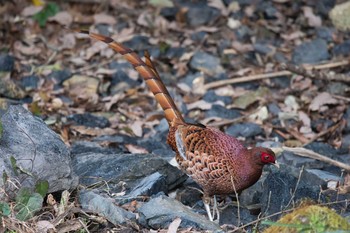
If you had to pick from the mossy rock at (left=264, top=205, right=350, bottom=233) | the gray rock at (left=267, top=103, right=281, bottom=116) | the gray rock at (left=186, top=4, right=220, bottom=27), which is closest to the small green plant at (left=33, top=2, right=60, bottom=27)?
the gray rock at (left=186, top=4, right=220, bottom=27)

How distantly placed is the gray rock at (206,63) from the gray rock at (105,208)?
4196mm

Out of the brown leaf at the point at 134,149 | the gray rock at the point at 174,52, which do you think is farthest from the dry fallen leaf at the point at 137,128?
the gray rock at the point at 174,52

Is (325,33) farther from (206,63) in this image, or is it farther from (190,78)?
(190,78)

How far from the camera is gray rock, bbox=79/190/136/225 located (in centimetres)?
478

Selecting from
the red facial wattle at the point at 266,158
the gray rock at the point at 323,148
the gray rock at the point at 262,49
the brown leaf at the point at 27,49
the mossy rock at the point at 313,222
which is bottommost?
the gray rock at the point at 262,49

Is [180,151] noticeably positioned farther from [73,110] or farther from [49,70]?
[49,70]

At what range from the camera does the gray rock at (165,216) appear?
4.74 m

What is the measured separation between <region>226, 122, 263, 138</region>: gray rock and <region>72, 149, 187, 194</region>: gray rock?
1.83 meters

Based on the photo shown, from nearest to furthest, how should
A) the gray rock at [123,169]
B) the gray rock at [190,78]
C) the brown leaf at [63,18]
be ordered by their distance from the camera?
the gray rock at [123,169], the gray rock at [190,78], the brown leaf at [63,18]

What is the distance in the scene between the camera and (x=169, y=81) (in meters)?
8.80

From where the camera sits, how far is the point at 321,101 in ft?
26.9

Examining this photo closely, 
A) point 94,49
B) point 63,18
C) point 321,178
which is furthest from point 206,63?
point 321,178

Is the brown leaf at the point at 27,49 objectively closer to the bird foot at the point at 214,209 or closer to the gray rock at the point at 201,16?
the gray rock at the point at 201,16

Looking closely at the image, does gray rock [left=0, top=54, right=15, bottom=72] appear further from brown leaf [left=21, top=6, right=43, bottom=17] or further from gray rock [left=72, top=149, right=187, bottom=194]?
gray rock [left=72, top=149, right=187, bottom=194]
